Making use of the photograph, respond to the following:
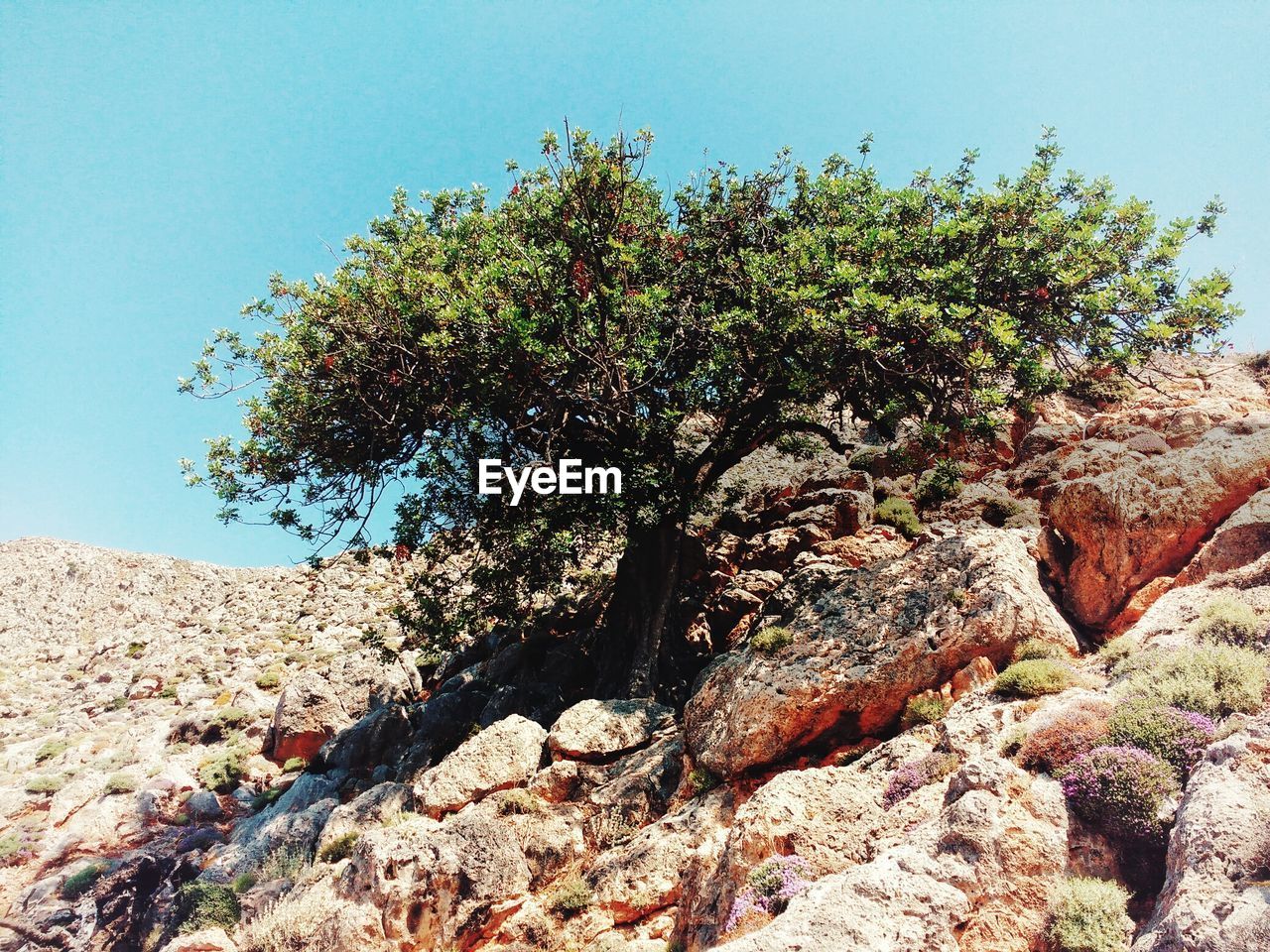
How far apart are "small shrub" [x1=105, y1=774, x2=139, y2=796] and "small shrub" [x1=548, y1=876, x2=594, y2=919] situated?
17.1 meters

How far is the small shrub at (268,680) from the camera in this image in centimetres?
3055

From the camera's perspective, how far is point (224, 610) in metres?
41.4

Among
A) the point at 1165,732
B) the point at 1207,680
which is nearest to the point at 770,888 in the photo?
the point at 1165,732

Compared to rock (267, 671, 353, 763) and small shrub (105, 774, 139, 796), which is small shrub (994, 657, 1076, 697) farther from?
small shrub (105, 774, 139, 796)

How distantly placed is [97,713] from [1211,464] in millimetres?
39151

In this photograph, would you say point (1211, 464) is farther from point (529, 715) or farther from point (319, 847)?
point (319, 847)

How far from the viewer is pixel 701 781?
12656mm

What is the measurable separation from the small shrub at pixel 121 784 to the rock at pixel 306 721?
150 inches

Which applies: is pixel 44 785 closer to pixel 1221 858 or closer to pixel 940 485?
pixel 940 485

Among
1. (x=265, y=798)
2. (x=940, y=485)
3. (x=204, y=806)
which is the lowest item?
(x=204, y=806)

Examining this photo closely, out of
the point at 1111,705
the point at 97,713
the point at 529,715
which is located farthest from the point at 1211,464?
the point at 97,713

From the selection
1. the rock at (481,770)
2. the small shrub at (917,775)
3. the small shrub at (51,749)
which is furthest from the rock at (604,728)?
the small shrub at (51,749)

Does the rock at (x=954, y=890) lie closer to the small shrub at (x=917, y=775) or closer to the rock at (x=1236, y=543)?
the small shrub at (x=917, y=775)

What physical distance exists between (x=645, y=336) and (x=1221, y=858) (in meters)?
12.6
